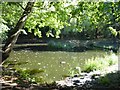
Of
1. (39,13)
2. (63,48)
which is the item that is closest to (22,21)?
(39,13)

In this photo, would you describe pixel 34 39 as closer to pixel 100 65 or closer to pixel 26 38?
pixel 26 38

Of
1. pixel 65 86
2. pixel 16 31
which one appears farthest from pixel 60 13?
pixel 65 86

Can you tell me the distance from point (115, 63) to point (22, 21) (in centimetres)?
764

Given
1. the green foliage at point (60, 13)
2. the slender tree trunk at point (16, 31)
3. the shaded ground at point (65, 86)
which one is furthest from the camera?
the slender tree trunk at point (16, 31)

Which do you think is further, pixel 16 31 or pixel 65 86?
pixel 16 31

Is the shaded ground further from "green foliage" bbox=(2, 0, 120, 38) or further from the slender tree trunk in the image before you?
"green foliage" bbox=(2, 0, 120, 38)

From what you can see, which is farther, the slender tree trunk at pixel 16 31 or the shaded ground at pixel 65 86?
the slender tree trunk at pixel 16 31

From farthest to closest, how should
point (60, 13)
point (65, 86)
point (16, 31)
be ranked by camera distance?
point (60, 13), point (16, 31), point (65, 86)

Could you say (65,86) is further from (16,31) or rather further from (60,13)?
(60,13)

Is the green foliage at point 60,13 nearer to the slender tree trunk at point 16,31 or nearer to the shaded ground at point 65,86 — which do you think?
the slender tree trunk at point 16,31

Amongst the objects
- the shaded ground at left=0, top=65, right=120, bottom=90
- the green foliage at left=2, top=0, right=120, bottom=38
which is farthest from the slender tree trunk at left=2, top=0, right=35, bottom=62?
the shaded ground at left=0, top=65, right=120, bottom=90

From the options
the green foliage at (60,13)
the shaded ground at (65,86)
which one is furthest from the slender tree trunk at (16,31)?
the shaded ground at (65,86)

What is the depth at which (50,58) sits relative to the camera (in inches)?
934

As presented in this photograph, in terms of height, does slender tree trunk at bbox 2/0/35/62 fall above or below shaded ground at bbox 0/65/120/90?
above
